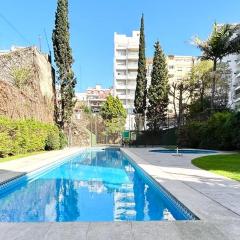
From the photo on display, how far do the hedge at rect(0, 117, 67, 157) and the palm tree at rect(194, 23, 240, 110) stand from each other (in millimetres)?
11916

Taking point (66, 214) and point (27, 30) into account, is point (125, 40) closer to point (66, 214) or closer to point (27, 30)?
point (27, 30)

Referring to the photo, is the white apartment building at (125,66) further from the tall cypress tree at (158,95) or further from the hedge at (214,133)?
the hedge at (214,133)

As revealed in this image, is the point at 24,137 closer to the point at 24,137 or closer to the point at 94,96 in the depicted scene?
the point at 24,137

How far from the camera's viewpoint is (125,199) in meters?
8.41

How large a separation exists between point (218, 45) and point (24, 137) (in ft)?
51.0

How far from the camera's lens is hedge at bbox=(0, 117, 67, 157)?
1564 centimetres

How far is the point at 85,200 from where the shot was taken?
8.32 meters

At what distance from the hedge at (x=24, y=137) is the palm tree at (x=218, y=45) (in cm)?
1192

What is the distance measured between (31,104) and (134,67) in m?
48.5

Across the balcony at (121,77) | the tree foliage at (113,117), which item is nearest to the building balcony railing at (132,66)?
the balcony at (121,77)

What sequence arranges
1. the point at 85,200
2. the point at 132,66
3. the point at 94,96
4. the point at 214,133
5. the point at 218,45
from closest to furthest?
the point at 85,200 < the point at 214,133 < the point at 218,45 < the point at 132,66 < the point at 94,96

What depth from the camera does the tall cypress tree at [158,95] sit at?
33.7m

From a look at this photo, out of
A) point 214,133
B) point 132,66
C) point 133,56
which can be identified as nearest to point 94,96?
point 132,66

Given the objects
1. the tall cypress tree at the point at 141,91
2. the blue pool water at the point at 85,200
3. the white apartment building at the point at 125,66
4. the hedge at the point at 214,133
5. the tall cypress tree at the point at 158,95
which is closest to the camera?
the blue pool water at the point at 85,200
